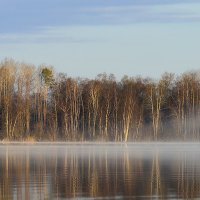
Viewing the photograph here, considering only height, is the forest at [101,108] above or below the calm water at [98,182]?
above

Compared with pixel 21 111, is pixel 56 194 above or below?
below

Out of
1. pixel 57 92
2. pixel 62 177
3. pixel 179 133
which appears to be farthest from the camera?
pixel 57 92

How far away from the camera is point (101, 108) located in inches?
3942

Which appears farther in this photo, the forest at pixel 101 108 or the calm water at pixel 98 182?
the forest at pixel 101 108

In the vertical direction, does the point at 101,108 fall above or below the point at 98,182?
above

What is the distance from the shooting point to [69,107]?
101m

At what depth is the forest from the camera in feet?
325

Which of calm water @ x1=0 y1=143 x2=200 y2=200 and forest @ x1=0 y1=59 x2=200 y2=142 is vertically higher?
forest @ x1=0 y1=59 x2=200 y2=142

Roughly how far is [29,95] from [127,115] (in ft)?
56.9

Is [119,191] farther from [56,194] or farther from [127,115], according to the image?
[127,115]

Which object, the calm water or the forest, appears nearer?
the calm water

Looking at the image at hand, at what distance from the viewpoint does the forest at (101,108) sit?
→ 3895 inches

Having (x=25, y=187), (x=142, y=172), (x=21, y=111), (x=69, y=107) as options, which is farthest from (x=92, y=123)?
(x=25, y=187)

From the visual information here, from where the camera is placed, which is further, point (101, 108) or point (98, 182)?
point (101, 108)
